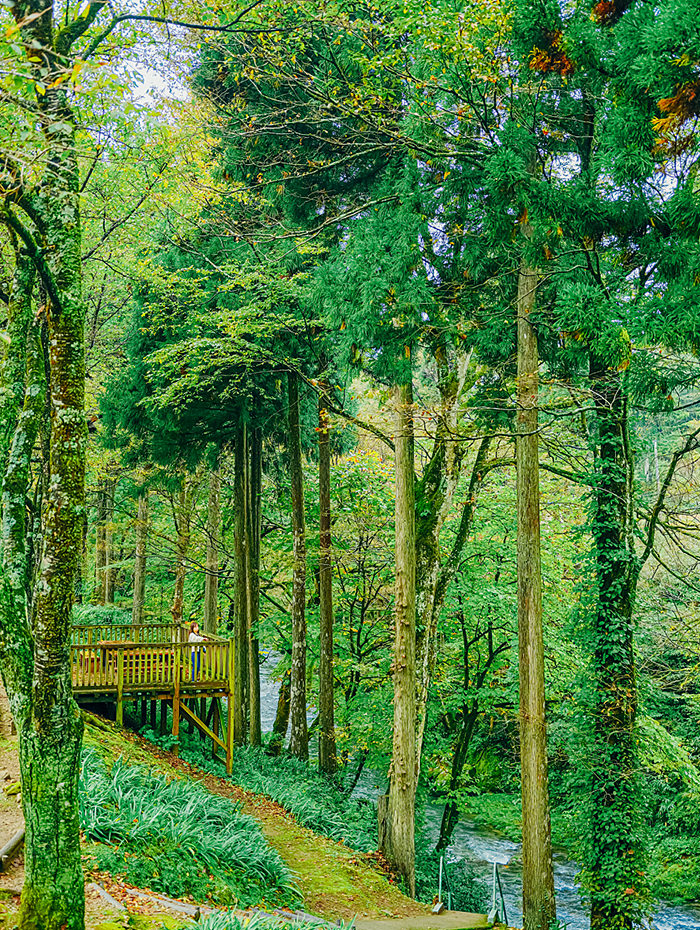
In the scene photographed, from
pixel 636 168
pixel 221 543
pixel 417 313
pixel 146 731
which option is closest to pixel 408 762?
pixel 146 731

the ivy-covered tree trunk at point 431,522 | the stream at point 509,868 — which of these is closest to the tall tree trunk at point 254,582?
the stream at point 509,868

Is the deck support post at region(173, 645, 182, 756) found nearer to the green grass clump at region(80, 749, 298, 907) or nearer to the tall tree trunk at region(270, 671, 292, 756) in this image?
the green grass clump at region(80, 749, 298, 907)

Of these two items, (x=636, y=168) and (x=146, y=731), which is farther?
(x=146, y=731)

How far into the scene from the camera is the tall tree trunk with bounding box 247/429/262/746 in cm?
1561

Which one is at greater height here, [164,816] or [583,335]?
A: [583,335]

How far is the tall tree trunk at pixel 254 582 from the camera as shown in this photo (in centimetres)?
1561

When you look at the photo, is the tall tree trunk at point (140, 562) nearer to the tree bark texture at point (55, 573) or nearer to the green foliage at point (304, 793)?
the green foliage at point (304, 793)

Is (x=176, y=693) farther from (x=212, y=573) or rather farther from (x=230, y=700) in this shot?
(x=212, y=573)

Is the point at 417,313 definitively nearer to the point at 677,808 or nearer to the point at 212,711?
the point at 212,711

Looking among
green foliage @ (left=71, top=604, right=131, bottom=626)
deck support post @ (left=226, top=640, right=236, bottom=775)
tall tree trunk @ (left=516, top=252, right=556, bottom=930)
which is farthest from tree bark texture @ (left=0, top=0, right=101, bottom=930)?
green foliage @ (left=71, top=604, right=131, bottom=626)

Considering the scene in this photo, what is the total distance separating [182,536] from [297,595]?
7.00 m

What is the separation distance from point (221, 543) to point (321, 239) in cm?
993

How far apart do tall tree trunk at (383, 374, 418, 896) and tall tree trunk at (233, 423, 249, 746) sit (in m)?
5.08

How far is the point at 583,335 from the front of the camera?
6.97 metres
